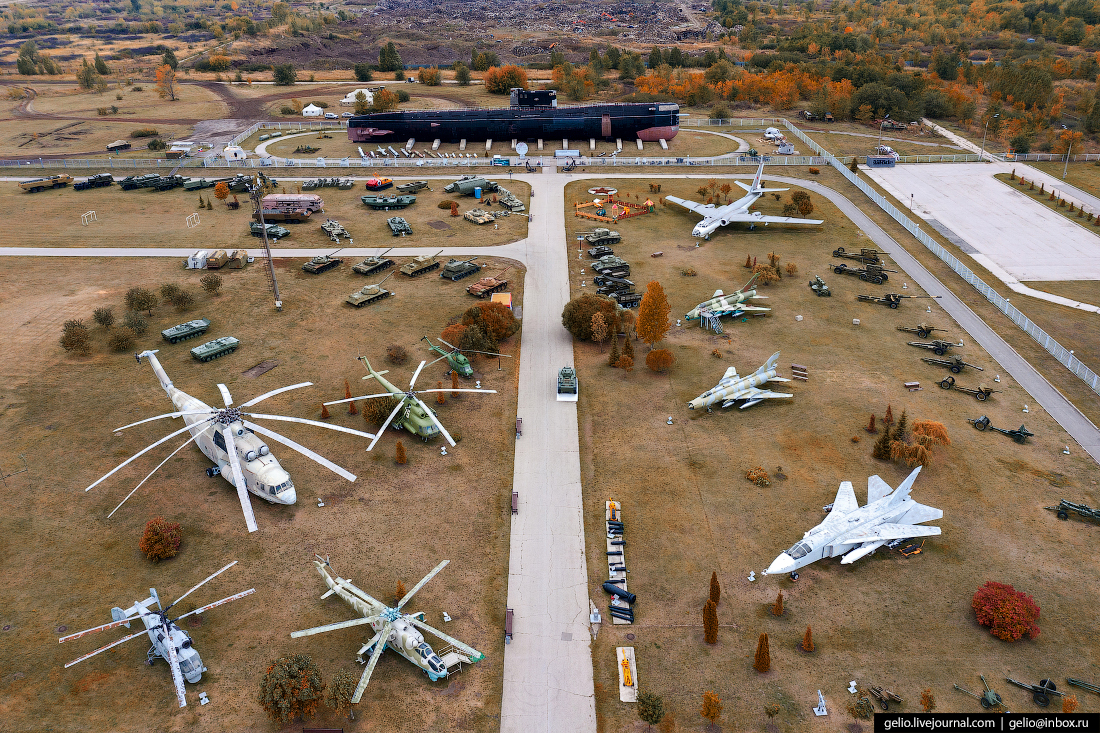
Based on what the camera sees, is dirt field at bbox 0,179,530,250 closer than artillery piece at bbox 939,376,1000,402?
No

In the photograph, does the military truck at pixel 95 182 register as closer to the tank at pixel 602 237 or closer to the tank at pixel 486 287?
the tank at pixel 486 287

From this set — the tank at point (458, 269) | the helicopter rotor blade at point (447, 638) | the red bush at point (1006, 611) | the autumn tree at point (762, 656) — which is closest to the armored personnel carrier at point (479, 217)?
the tank at point (458, 269)

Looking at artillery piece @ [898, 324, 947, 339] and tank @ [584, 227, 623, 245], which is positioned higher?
tank @ [584, 227, 623, 245]

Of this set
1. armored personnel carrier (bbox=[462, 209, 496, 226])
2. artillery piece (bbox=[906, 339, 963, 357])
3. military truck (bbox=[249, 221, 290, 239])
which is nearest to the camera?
artillery piece (bbox=[906, 339, 963, 357])

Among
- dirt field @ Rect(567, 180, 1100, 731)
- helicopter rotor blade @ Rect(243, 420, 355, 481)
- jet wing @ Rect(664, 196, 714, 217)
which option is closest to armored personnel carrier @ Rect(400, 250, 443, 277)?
dirt field @ Rect(567, 180, 1100, 731)

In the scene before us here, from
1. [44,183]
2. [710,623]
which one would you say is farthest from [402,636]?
[44,183]

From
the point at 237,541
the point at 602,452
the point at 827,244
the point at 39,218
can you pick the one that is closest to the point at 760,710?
the point at 602,452

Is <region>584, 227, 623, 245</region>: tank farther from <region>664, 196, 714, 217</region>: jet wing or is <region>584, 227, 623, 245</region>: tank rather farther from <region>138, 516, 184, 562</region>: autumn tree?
<region>138, 516, 184, 562</region>: autumn tree

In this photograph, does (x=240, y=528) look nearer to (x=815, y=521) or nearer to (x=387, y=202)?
(x=815, y=521)
